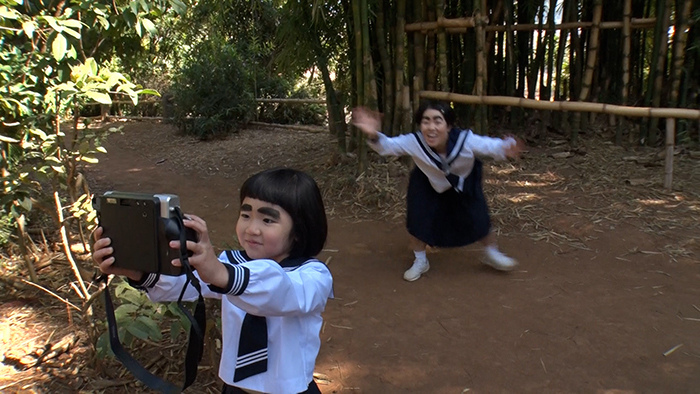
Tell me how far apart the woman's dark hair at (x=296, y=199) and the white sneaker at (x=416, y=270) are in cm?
193

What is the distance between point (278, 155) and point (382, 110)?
5.67 ft

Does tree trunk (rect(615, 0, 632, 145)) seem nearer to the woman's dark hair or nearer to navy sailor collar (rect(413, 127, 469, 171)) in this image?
navy sailor collar (rect(413, 127, 469, 171))

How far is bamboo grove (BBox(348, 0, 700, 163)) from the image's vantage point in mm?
4879

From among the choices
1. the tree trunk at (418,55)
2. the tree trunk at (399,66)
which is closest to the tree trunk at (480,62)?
the tree trunk at (418,55)

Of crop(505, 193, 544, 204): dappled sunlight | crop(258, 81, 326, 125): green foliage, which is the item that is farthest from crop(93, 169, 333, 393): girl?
crop(258, 81, 326, 125): green foliage

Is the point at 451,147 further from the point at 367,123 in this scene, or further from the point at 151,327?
the point at 151,327

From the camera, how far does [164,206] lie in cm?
107

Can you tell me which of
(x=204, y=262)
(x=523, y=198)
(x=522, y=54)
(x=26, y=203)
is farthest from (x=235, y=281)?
(x=522, y=54)

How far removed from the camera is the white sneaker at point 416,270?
11.0 feet

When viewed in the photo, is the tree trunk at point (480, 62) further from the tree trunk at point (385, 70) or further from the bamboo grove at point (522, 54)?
the tree trunk at point (385, 70)

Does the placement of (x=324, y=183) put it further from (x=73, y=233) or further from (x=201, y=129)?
(x=201, y=129)

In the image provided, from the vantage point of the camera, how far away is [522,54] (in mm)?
5695

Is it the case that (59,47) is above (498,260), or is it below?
above

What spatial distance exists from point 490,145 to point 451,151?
0.20 m
